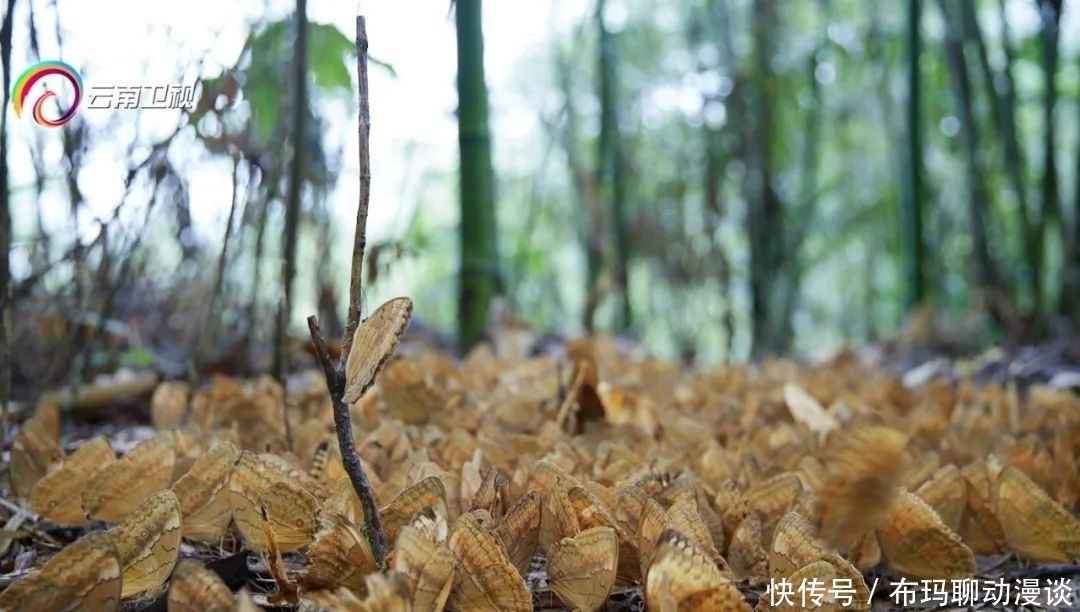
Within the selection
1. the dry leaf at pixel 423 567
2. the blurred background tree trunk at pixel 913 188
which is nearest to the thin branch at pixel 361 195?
the dry leaf at pixel 423 567

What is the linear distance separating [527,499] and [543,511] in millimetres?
55

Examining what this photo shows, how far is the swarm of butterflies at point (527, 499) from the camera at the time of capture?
735 mm

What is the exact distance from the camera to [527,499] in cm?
86

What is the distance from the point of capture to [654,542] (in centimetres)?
82

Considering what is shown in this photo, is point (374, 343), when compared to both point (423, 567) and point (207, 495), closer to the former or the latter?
point (423, 567)

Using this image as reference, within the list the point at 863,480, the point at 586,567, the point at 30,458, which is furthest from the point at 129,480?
the point at 863,480

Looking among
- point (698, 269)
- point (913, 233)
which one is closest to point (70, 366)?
point (913, 233)

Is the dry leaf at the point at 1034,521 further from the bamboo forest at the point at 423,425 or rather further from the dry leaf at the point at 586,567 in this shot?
the dry leaf at the point at 586,567

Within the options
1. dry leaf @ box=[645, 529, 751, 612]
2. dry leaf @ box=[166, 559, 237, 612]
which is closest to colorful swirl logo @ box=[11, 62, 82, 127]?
dry leaf @ box=[166, 559, 237, 612]

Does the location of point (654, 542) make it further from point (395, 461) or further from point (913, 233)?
point (913, 233)

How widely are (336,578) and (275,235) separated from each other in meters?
3.05

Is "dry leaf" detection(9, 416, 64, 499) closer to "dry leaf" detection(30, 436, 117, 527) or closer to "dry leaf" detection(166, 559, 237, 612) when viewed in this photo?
"dry leaf" detection(30, 436, 117, 527)

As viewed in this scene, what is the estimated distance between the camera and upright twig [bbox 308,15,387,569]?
2.41 feet

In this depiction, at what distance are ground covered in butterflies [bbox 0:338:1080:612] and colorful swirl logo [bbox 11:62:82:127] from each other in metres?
0.37
